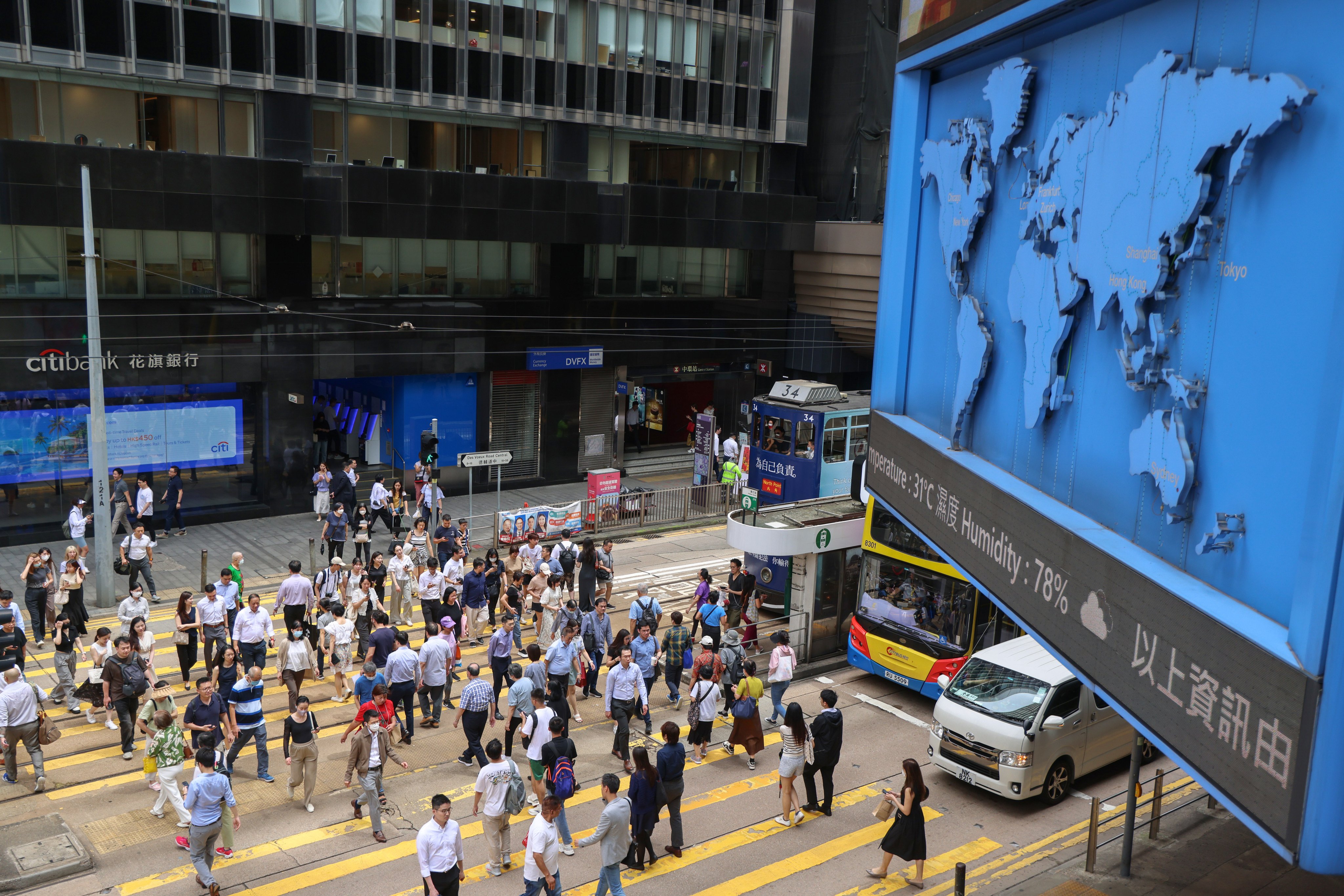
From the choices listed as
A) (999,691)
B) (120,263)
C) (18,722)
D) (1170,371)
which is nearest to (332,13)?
(120,263)

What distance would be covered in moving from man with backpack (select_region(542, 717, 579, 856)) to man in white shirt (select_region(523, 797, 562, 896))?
57 centimetres

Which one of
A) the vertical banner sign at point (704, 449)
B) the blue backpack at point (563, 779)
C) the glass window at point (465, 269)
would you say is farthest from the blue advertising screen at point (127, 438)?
the blue backpack at point (563, 779)

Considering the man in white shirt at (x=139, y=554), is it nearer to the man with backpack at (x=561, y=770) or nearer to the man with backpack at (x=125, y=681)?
the man with backpack at (x=125, y=681)

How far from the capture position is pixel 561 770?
38.6 feet

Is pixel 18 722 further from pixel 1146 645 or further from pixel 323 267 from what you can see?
pixel 323 267

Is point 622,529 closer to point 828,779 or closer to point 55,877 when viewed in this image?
point 828,779

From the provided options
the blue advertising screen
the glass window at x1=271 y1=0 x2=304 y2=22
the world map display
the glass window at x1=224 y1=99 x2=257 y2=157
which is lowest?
the blue advertising screen

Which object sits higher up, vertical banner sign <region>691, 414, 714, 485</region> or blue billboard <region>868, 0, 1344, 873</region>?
blue billboard <region>868, 0, 1344, 873</region>

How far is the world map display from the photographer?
654 centimetres

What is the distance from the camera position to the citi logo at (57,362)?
2345 cm

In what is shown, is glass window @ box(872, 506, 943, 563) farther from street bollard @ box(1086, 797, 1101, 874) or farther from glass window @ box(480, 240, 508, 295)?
glass window @ box(480, 240, 508, 295)

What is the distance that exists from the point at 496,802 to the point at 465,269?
69.1 feet

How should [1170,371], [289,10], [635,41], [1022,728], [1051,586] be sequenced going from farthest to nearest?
[635,41] < [289,10] < [1022,728] < [1051,586] < [1170,371]

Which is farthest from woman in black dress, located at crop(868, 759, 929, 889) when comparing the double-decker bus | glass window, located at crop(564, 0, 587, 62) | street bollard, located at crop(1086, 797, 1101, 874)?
glass window, located at crop(564, 0, 587, 62)
